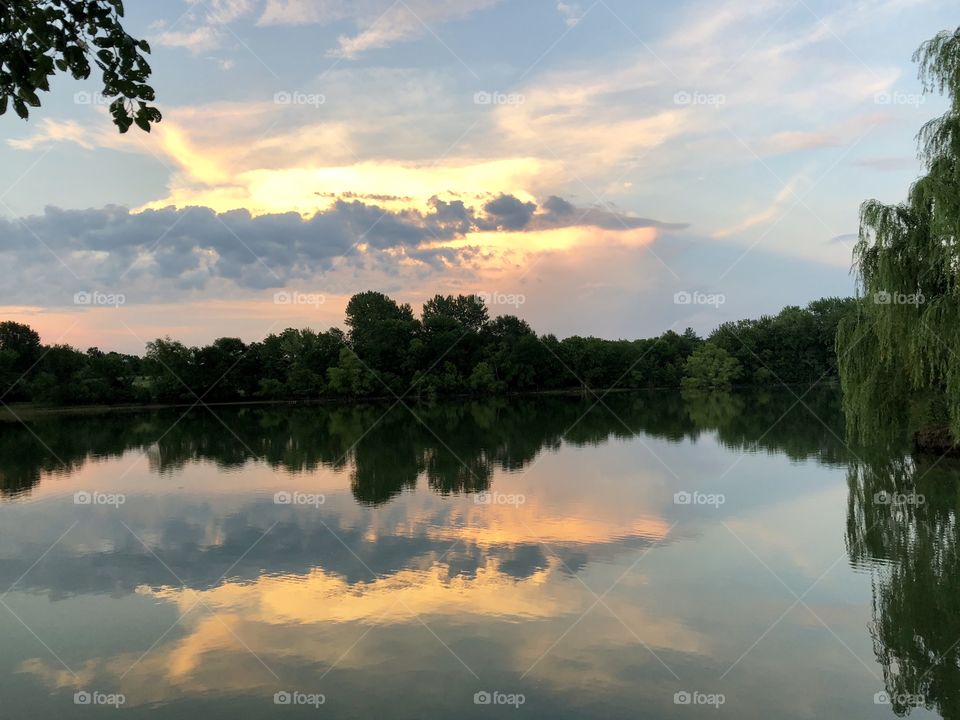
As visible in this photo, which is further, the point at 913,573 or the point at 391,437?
the point at 391,437

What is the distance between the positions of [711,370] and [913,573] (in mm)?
83510

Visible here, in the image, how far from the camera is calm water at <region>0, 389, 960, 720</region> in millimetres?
7652

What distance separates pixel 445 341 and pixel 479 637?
74742mm

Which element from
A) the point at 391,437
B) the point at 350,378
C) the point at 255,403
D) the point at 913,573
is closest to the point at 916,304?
the point at 913,573

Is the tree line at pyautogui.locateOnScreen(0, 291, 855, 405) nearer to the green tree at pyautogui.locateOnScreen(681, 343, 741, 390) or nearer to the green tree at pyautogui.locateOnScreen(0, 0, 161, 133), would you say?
the green tree at pyautogui.locateOnScreen(681, 343, 741, 390)

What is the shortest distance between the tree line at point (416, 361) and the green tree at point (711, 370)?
13 centimetres

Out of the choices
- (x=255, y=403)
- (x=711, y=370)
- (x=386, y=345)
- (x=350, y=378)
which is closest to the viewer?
(x=255, y=403)

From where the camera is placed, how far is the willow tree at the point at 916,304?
15.2 meters

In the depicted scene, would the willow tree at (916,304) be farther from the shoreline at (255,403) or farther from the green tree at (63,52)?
the shoreline at (255,403)

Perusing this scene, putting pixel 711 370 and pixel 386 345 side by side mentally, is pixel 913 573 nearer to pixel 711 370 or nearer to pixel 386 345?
pixel 386 345

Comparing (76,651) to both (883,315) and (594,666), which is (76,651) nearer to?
(594,666)

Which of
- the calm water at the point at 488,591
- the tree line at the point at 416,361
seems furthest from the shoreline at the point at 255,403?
the calm water at the point at 488,591

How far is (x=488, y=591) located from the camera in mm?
10820

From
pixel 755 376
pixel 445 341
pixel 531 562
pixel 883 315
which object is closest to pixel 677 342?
pixel 755 376
